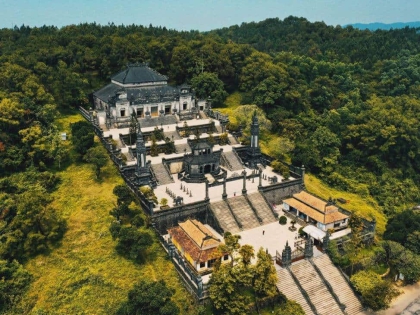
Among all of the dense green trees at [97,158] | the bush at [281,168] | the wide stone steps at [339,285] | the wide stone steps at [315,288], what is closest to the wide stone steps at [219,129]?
the bush at [281,168]

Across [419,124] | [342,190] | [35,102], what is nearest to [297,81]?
[419,124]

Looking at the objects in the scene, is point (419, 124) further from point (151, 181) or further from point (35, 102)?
point (35, 102)

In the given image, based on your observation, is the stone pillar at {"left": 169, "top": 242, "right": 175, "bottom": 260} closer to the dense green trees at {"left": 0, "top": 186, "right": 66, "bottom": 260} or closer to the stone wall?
the dense green trees at {"left": 0, "top": 186, "right": 66, "bottom": 260}

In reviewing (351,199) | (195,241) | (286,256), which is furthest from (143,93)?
(286,256)

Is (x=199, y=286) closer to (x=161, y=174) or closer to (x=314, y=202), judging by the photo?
(x=314, y=202)

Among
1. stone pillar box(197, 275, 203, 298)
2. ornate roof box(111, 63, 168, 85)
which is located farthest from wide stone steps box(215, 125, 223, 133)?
stone pillar box(197, 275, 203, 298)

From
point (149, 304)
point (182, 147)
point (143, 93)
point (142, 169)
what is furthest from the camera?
point (143, 93)
